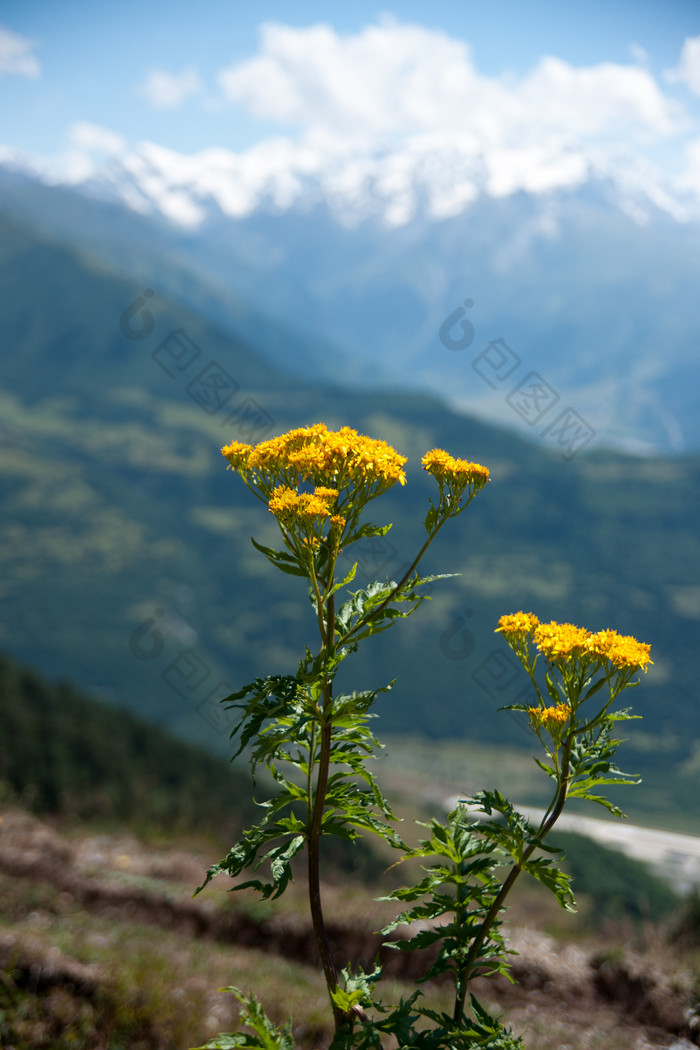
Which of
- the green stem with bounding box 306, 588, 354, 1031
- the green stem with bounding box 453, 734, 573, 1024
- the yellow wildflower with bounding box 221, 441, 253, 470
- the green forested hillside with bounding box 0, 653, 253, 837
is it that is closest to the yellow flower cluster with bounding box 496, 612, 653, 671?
the green stem with bounding box 453, 734, 573, 1024

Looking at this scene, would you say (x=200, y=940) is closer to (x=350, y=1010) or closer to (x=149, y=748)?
(x=350, y=1010)

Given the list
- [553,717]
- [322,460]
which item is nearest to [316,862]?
[553,717]

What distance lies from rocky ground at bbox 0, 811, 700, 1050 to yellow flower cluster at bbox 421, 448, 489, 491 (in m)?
3.98

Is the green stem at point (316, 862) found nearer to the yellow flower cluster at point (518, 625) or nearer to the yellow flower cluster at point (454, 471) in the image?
the yellow flower cluster at point (518, 625)

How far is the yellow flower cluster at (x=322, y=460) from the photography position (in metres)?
4.17

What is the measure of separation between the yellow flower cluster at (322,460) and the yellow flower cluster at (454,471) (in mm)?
256

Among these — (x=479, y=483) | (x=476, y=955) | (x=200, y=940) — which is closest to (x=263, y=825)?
(x=476, y=955)

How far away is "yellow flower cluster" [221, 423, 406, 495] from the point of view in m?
4.17

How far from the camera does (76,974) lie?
7.33 meters

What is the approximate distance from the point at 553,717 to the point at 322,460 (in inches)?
75.8

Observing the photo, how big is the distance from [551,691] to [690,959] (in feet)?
30.3

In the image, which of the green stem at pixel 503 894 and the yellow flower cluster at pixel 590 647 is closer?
the green stem at pixel 503 894

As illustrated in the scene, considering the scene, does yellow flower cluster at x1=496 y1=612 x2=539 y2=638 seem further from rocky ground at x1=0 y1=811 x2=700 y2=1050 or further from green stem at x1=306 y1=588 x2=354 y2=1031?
rocky ground at x1=0 y1=811 x2=700 y2=1050

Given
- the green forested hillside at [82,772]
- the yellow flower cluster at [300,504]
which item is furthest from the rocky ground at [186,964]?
the yellow flower cluster at [300,504]
